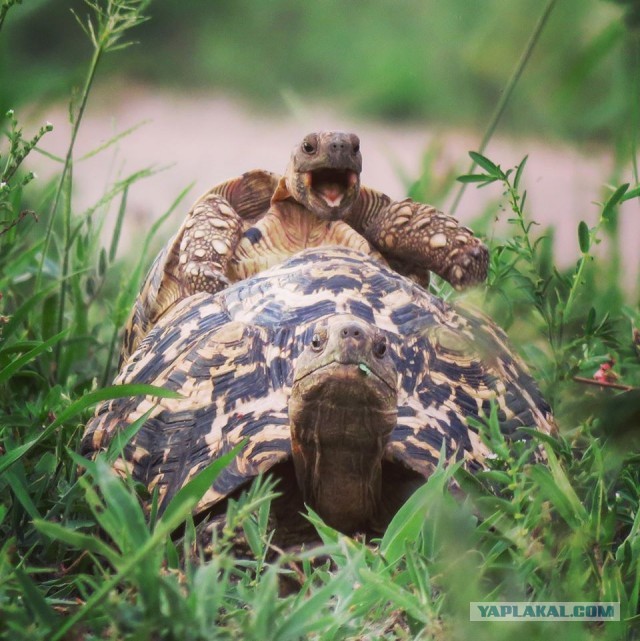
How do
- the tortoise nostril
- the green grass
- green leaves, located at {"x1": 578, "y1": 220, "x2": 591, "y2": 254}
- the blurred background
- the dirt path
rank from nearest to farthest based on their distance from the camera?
the green grass < the tortoise nostril < green leaves, located at {"x1": 578, "y1": 220, "x2": 591, "y2": 254} < the blurred background < the dirt path

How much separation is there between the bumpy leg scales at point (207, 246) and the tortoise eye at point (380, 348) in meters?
0.67

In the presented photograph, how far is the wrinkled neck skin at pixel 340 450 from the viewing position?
1518 mm

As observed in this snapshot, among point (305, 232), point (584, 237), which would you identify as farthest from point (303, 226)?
point (584, 237)

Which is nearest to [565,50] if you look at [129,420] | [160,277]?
[129,420]

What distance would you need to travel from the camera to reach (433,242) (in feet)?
7.48

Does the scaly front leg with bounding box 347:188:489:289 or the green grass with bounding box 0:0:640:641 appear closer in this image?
the green grass with bounding box 0:0:640:641

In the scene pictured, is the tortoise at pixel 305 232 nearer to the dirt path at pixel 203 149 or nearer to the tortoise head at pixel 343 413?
the tortoise head at pixel 343 413

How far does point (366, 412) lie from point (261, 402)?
0.24 m

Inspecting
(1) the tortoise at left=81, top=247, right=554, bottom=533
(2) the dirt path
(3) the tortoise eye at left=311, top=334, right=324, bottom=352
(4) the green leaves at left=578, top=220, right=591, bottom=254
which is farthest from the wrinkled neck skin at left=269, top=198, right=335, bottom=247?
(2) the dirt path

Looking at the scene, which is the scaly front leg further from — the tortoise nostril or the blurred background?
the tortoise nostril

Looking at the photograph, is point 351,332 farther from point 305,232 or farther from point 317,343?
point 305,232

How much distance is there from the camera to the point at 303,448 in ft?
5.23

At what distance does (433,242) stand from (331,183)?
24 cm

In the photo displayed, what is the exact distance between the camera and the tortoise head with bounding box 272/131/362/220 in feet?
7.11
